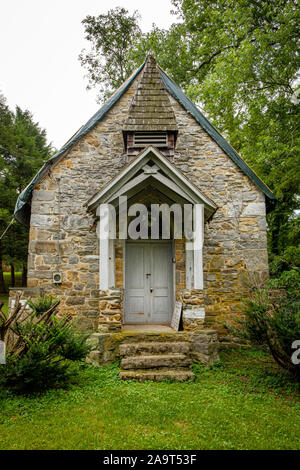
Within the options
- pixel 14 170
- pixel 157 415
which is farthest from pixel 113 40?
pixel 157 415

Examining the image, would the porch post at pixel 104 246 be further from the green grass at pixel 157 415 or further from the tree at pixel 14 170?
the tree at pixel 14 170

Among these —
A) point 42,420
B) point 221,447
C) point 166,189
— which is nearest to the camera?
point 221,447

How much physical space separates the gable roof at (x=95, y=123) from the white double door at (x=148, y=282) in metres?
2.72

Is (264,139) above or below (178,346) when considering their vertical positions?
above

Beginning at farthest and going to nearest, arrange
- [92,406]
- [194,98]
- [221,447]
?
[194,98] < [92,406] < [221,447]

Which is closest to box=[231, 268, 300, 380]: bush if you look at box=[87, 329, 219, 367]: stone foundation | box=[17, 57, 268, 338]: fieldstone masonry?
box=[87, 329, 219, 367]: stone foundation

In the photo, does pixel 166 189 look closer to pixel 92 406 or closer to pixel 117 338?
pixel 117 338

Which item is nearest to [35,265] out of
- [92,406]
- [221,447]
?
[92,406]

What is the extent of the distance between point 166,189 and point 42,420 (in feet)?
15.3

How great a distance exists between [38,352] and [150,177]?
3.91m

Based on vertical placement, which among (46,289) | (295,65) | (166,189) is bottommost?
(46,289)

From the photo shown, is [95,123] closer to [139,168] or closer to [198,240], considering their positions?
[139,168]

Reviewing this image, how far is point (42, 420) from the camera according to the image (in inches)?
144

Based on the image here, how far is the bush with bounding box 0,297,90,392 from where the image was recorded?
422 centimetres
